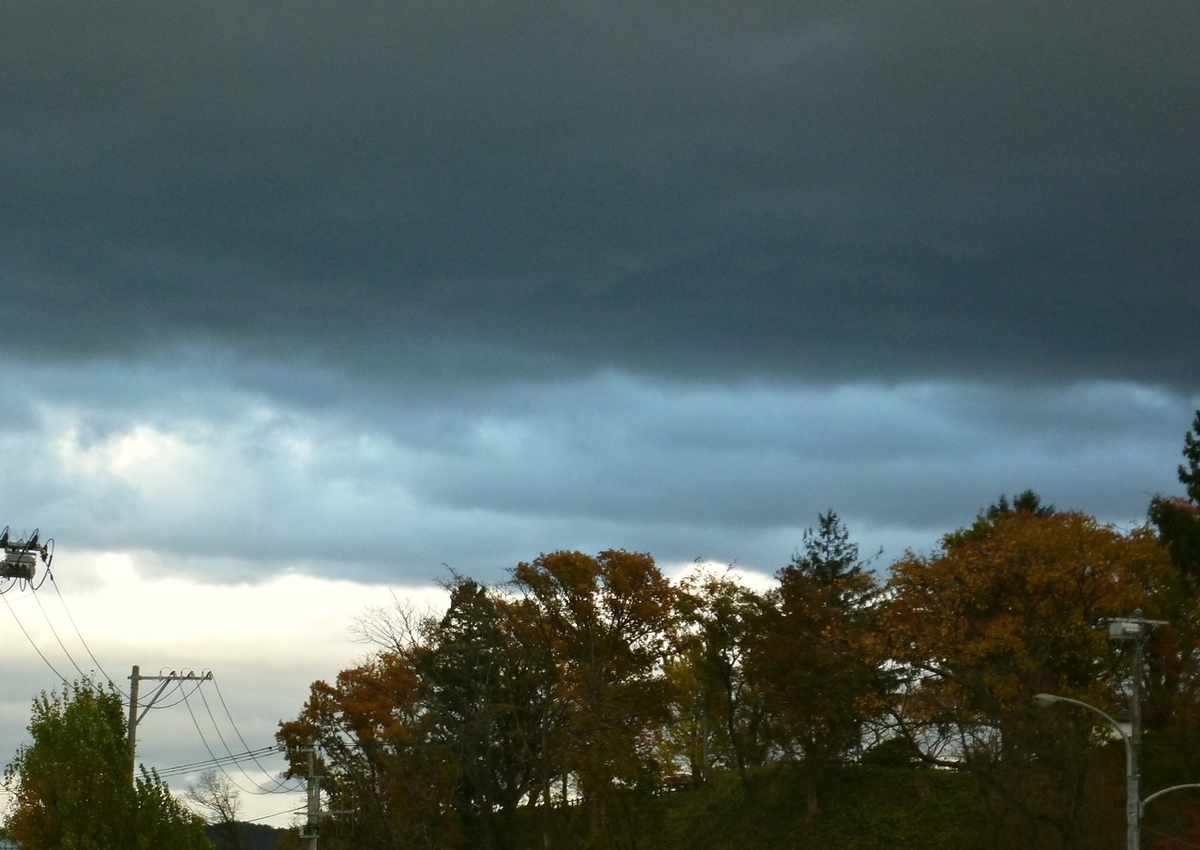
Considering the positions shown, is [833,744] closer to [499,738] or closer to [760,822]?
[760,822]

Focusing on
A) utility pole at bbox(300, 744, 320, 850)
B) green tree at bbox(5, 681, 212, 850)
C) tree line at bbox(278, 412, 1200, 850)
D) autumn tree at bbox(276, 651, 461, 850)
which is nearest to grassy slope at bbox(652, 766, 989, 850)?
tree line at bbox(278, 412, 1200, 850)

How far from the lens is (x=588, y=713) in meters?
71.8

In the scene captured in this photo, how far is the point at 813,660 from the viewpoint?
235ft

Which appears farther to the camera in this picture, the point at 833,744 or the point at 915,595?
the point at 833,744

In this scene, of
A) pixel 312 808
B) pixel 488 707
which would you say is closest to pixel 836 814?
pixel 488 707

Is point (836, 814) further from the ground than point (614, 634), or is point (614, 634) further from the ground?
point (614, 634)

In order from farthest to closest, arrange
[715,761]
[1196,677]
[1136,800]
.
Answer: [715,761], [1196,677], [1136,800]

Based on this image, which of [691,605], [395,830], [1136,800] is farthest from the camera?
[691,605]

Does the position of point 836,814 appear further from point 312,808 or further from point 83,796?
point 83,796

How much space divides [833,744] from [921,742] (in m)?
15.1

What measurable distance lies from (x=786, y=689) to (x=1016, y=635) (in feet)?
50.9

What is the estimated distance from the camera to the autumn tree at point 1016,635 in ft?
179

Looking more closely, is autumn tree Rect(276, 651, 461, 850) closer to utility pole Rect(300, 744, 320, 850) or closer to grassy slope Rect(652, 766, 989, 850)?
utility pole Rect(300, 744, 320, 850)

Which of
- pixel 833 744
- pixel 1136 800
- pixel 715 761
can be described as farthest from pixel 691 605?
pixel 1136 800
